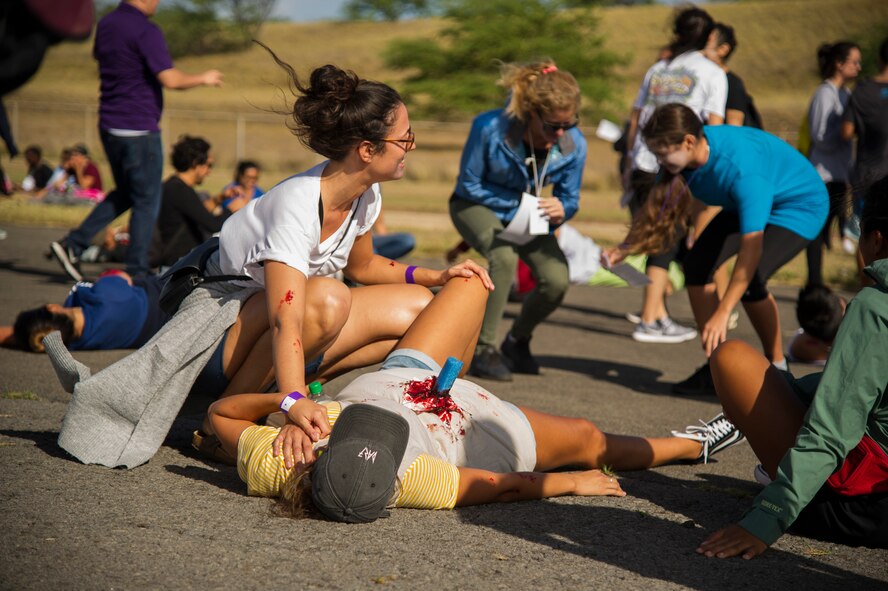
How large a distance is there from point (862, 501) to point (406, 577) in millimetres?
1504

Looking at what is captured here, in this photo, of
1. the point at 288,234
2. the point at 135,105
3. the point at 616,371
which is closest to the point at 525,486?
the point at 288,234

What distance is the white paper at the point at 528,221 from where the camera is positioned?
6.40 metres

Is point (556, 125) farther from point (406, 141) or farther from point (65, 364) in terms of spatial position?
point (65, 364)

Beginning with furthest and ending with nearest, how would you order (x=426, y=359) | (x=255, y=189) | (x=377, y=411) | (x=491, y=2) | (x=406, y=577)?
(x=491, y=2) → (x=255, y=189) → (x=426, y=359) → (x=377, y=411) → (x=406, y=577)

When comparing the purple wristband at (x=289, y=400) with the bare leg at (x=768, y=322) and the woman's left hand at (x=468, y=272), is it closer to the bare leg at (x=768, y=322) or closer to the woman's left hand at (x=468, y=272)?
the woman's left hand at (x=468, y=272)

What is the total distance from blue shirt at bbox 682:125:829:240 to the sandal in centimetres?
301

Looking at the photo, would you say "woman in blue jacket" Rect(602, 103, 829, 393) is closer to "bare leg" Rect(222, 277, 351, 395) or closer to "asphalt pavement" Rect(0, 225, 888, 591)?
"asphalt pavement" Rect(0, 225, 888, 591)

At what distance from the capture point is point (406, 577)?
9.46 feet

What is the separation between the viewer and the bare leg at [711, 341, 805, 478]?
3.35 meters

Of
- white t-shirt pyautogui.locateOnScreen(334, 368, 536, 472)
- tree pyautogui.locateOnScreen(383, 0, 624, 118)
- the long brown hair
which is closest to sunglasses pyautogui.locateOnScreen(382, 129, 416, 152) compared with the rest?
A: white t-shirt pyautogui.locateOnScreen(334, 368, 536, 472)

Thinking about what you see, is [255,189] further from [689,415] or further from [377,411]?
[377,411]

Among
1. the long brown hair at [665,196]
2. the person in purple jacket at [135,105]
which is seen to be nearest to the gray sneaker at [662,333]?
the long brown hair at [665,196]

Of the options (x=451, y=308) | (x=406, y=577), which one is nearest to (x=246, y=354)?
(x=451, y=308)

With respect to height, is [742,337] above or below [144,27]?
below
